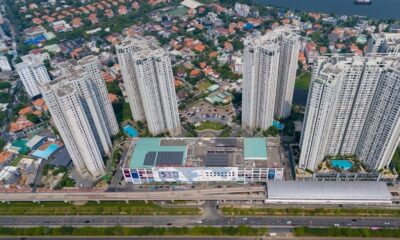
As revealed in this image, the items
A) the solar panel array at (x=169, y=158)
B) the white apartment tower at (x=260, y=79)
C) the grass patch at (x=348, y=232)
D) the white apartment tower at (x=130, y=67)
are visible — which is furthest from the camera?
the white apartment tower at (x=130, y=67)

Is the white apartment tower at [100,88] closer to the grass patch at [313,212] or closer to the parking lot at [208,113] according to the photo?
the parking lot at [208,113]

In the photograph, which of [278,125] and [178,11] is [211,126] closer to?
[278,125]

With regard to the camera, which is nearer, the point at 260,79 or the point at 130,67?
the point at 260,79

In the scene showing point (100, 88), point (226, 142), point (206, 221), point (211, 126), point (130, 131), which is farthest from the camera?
point (211, 126)

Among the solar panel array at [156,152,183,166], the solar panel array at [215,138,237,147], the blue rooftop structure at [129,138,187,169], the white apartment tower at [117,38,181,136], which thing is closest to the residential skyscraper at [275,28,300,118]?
the solar panel array at [215,138,237,147]

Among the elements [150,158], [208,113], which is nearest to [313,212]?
[150,158]

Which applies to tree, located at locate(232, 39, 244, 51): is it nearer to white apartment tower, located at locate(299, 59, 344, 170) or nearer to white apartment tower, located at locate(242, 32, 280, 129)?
white apartment tower, located at locate(242, 32, 280, 129)

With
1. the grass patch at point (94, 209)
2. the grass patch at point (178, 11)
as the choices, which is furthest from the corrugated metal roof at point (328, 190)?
the grass patch at point (178, 11)
